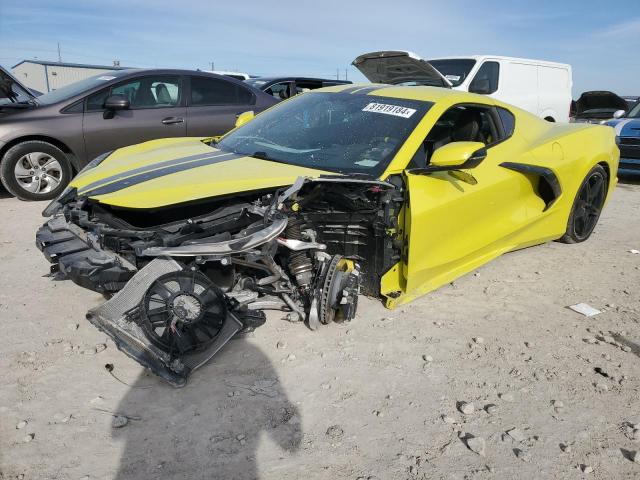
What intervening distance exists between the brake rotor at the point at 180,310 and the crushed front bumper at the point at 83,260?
0.19 m

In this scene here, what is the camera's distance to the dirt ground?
6.63 feet

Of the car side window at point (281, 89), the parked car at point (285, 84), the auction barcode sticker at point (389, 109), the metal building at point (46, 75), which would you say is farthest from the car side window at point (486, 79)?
the metal building at point (46, 75)

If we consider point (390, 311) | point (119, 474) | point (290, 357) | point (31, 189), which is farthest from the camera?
point (31, 189)

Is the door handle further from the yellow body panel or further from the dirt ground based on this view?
the dirt ground

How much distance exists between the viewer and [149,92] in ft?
20.3

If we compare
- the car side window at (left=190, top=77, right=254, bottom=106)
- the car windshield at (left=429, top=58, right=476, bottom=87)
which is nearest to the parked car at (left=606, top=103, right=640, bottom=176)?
the car windshield at (left=429, top=58, right=476, bottom=87)

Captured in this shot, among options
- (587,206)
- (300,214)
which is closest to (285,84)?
(587,206)

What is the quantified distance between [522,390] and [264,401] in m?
1.27

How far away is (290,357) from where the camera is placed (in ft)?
8.97

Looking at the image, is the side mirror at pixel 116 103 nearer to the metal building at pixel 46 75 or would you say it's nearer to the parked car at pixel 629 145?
the parked car at pixel 629 145

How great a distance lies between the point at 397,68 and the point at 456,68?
251 cm

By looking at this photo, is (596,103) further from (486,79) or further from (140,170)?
(140,170)

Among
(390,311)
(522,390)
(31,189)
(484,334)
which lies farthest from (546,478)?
(31,189)

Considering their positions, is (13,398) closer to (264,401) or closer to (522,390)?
(264,401)
